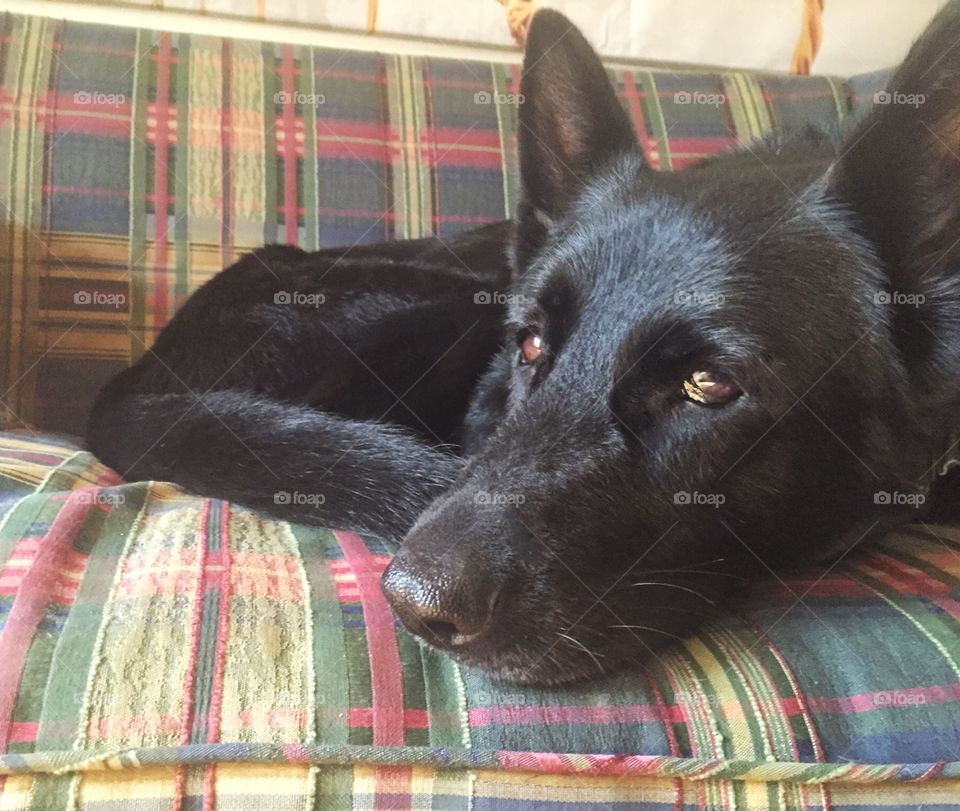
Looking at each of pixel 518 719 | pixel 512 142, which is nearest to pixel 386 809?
pixel 518 719

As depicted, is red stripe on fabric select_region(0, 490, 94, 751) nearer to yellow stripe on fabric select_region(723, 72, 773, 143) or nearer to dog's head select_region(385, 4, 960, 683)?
dog's head select_region(385, 4, 960, 683)

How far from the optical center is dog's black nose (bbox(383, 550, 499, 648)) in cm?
77

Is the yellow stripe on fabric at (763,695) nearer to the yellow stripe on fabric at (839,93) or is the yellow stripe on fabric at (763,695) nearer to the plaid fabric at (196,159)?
the plaid fabric at (196,159)

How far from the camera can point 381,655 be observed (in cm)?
76

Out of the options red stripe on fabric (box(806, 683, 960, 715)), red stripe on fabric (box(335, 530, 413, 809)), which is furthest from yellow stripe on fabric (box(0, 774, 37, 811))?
red stripe on fabric (box(806, 683, 960, 715))

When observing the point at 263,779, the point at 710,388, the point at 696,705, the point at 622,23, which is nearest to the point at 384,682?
the point at 263,779

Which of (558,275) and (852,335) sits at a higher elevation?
(558,275)

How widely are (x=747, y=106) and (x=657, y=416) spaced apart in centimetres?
154

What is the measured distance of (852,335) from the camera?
1012 mm

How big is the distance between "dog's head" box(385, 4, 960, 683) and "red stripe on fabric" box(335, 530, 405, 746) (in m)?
0.05

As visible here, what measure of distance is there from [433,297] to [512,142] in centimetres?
74

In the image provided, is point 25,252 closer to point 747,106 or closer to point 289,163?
point 289,163

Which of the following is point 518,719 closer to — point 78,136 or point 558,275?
point 558,275

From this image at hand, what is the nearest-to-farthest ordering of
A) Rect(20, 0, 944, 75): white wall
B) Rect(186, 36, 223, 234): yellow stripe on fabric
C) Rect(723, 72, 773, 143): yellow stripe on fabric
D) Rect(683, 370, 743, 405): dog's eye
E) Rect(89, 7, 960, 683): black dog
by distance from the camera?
Rect(89, 7, 960, 683): black dog < Rect(683, 370, 743, 405): dog's eye < Rect(186, 36, 223, 234): yellow stripe on fabric < Rect(723, 72, 773, 143): yellow stripe on fabric < Rect(20, 0, 944, 75): white wall
